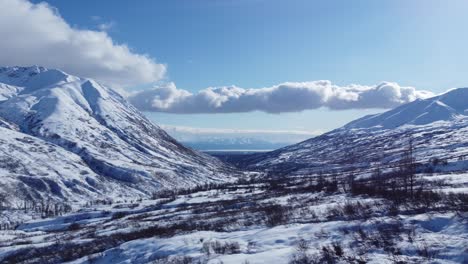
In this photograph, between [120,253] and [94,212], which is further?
[94,212]

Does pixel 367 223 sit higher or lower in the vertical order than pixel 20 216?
higher

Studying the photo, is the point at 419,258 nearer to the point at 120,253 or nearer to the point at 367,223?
the point at 367,223


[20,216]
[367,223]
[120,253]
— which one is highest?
[367,223]

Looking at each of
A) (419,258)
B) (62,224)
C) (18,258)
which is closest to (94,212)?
(62,224)

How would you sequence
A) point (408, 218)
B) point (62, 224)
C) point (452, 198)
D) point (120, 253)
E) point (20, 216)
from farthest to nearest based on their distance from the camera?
point (20, 216)
point (62, 224)
point (452, 198)
point (120, 253)
point (408, 218)

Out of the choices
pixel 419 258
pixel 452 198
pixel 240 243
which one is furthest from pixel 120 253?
pixel 452 198

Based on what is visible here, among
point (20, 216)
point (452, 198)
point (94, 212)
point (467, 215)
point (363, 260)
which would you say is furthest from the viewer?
point (20, 216)

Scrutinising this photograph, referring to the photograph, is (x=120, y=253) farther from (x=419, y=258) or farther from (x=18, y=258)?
(x=18, y=258)

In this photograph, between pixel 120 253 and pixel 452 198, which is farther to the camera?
pixel 452 198

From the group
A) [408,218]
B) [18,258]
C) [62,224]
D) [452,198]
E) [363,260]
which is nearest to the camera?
[363,260]
